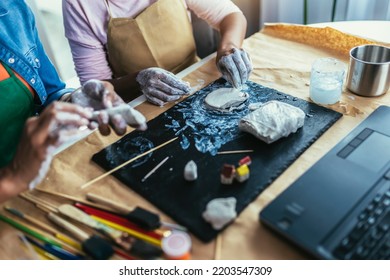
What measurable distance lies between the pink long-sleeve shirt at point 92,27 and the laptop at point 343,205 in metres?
0.89

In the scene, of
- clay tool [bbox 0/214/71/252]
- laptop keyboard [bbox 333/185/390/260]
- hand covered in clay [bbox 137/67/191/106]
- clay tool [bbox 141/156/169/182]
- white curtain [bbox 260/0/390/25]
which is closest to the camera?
laptop keyboard [bbox 333/185/390/260]

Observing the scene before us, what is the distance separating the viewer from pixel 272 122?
35.8 inches

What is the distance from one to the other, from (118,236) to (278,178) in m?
0.38

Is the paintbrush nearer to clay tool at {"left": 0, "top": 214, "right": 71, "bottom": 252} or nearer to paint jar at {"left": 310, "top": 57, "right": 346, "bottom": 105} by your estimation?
clay tool at {"left": 0, "top": 214, "right": 71, "bottom": 252}

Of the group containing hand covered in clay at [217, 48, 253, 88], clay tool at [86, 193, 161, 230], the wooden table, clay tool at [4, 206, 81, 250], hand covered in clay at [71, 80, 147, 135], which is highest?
hand covered in clay at [71, 80, 147, 135]

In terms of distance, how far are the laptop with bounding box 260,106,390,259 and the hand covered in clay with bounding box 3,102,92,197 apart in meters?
0.45

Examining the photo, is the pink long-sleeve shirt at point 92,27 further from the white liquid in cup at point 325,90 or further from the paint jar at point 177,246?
the paint jar at point 177,246

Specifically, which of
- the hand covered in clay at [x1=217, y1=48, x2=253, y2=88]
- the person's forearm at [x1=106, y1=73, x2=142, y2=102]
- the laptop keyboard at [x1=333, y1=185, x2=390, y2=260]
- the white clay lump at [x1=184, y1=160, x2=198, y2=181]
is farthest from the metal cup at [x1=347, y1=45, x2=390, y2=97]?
the person's forearm at [x1=106, y1=73, x2=142, y2=102]

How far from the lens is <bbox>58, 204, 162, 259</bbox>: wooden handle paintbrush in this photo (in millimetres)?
668

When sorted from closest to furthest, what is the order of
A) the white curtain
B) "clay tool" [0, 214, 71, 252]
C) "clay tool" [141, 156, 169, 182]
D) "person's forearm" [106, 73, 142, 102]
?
"clay tool" [0, 214, 71, 252] < "clay tool" [141, 156, 169, 182] < "person's forearm" [106, 73, 142, 102] < the white curtain

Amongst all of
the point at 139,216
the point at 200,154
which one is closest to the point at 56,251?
the point at 139,216
